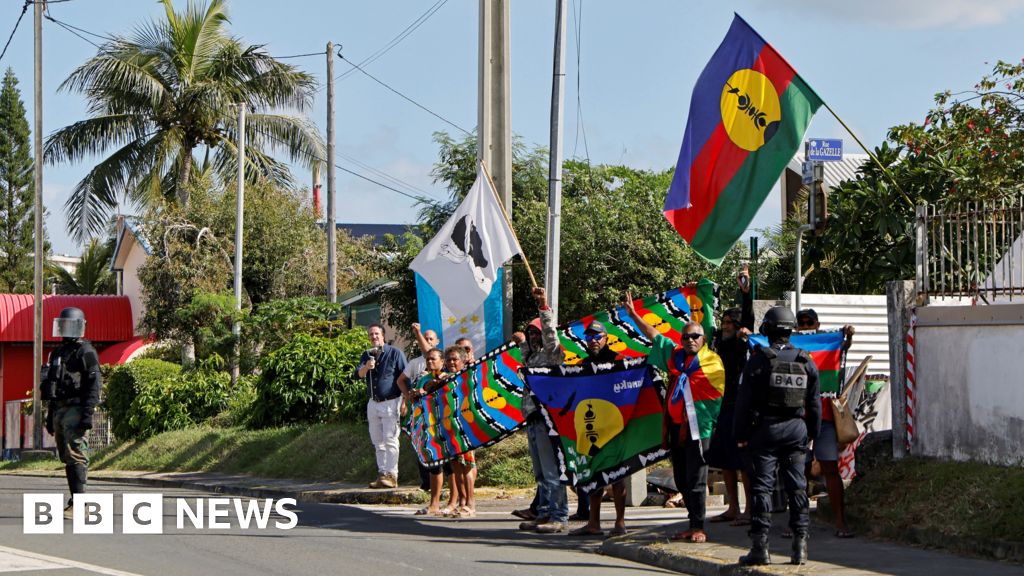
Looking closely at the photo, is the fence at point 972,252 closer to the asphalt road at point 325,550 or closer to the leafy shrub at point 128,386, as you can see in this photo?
the asphalt road at point 325,550

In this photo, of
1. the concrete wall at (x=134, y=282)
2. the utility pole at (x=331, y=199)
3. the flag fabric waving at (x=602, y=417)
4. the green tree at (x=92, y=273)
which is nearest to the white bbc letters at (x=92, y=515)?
the flag fabric waving at (x=602, y=417)

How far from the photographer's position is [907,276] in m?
20.9

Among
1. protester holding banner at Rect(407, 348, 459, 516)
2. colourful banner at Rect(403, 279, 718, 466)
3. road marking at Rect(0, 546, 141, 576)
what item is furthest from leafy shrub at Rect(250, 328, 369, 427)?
road marking at Rect(0, 546, 141, 576)

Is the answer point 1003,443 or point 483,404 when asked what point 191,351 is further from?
point 1003,443

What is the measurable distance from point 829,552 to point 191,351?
2415 centimetres

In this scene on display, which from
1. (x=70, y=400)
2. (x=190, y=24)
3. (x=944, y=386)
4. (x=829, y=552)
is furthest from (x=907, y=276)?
(x=190, y=24)

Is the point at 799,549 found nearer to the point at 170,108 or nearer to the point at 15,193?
the point at 170,108

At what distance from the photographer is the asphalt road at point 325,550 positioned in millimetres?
9297

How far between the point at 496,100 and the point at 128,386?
44.8 ft

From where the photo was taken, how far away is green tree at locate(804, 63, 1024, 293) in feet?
62.5

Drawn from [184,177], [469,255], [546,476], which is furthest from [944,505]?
[184,177]

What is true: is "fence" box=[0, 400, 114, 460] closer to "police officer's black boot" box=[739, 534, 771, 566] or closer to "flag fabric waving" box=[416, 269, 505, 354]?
"flag fabric waving" box=[416, 269, 505, 354]

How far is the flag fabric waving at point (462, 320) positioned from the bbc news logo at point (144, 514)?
8.72 ft

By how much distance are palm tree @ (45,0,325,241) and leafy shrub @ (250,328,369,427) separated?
53.2 ft
